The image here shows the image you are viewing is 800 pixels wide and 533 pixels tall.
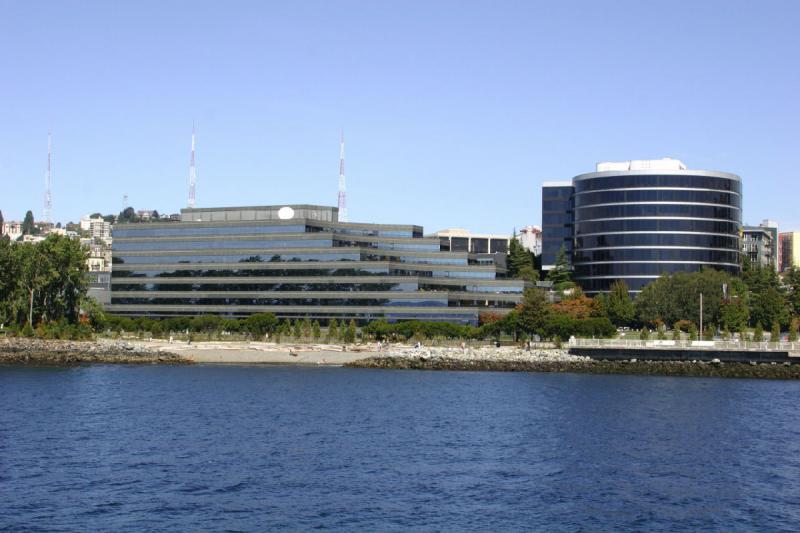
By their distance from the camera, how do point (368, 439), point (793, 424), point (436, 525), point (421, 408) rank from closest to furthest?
point (436, 525) → point (368, 439) → point (793, 424) → point (421, 408)

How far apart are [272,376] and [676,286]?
9242 centimetres

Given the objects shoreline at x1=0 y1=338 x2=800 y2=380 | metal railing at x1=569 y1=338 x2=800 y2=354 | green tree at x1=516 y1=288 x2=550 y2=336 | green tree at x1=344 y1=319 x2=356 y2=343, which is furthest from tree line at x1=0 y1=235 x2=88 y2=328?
metal railing at x1=569 y1=338 x2=800 y2=354

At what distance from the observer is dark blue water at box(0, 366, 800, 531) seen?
55250mm

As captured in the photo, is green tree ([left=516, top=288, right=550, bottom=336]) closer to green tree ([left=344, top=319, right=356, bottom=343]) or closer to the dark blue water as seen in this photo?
green tree ([left=344, top=319, right=356, bottom=343])

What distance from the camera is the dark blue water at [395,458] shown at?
55.2 m

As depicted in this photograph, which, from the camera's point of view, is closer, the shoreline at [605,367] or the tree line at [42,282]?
the shoreline at [605,367]

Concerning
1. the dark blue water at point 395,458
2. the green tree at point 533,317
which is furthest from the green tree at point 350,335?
the dark blue water at point 395,458

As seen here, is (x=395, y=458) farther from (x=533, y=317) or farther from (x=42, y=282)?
(x=42, y=282)

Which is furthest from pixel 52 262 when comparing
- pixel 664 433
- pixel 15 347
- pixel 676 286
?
pixel 664 433

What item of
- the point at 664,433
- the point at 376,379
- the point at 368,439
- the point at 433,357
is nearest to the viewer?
the point at 368,439

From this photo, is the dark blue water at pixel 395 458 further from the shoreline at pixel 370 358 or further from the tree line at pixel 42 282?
the tree line at pixel 42 282

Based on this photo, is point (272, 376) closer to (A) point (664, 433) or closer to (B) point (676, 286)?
(A) point (664, 433)

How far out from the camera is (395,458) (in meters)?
71.7

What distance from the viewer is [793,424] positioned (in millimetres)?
92500
